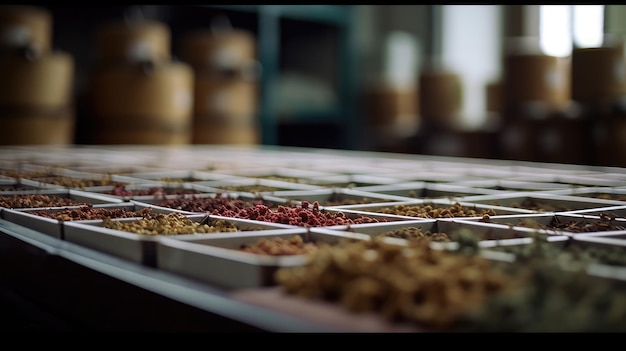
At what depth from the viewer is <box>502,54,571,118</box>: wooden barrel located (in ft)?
13.0

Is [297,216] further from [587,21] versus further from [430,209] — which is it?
[587,21]

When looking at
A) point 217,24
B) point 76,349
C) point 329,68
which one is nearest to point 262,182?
point 76,349

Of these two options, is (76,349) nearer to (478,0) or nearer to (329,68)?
(478,0)

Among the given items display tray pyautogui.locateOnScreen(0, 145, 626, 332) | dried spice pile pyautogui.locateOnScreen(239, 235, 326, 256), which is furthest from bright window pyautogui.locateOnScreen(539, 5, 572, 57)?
dried spice pile pyautogui.locateOnScreen(239, 235, 326, 256)

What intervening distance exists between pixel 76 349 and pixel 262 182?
1.33m

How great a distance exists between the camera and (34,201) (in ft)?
5.23

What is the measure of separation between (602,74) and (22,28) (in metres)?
2.89

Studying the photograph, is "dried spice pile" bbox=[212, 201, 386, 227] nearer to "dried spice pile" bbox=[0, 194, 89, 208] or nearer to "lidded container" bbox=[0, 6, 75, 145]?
"dried spice pile" bbox=[0, 194, 89, 208]

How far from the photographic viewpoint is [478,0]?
249cm

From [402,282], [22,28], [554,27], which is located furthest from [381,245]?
[554,27]

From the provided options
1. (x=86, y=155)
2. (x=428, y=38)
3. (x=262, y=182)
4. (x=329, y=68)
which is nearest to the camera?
(x=262, y=182)

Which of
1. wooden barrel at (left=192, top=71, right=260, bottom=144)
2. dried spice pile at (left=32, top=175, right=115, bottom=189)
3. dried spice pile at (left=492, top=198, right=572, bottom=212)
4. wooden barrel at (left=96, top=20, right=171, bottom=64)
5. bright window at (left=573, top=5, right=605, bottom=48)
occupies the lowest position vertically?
dried spice pile at (left=492, top=198, right=572, bottom=212)

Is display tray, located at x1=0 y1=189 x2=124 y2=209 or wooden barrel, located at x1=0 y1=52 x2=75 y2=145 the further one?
wooden barrel, located at x1=0 y1=52 x2=75 y2=145

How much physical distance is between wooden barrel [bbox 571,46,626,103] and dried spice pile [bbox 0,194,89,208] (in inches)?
99.8
